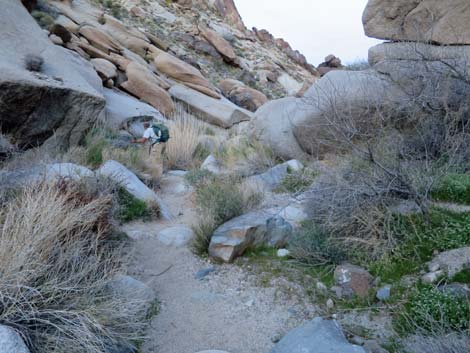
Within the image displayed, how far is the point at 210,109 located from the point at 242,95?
478 cm

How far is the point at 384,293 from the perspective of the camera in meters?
3.52

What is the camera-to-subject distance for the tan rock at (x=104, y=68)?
13.2 metres

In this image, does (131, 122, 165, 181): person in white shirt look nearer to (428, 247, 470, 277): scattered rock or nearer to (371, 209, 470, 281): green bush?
(371, 209, 470, 281): green bush

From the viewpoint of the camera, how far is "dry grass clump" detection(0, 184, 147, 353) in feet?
8.46

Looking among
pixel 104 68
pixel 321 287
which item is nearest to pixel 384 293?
pixel 321 287

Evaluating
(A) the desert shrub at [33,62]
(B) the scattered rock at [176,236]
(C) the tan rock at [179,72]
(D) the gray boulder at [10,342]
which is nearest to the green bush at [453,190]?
(B) the scattered rock at [176,236]

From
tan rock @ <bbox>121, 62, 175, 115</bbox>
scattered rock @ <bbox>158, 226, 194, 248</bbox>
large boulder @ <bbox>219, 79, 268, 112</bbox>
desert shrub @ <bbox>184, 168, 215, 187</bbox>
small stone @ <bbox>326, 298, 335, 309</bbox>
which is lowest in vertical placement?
large boulder @ <bbox>219, 79, 268, 112</bbox>

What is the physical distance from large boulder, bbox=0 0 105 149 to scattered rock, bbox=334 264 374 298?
5.74 m

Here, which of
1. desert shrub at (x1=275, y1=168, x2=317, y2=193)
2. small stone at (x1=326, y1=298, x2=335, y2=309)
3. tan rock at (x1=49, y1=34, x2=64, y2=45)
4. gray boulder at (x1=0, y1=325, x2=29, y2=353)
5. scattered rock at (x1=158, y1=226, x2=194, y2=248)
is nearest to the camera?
gray boulder at (x1=0, y1=325, x2=29, y2=353)

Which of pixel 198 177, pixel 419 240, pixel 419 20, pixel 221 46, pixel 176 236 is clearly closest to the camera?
Answer: pixel 419 240

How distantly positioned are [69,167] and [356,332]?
3884 millimetres

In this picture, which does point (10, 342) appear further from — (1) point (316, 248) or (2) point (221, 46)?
(2) point (221, 46)

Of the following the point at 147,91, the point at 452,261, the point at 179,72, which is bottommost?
the point at 147,91

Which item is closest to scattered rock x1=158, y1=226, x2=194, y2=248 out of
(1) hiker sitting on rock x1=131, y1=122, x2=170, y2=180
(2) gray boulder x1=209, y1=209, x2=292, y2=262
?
(2) gray boulder x1=209, y1=209, x2=292, y2=262
